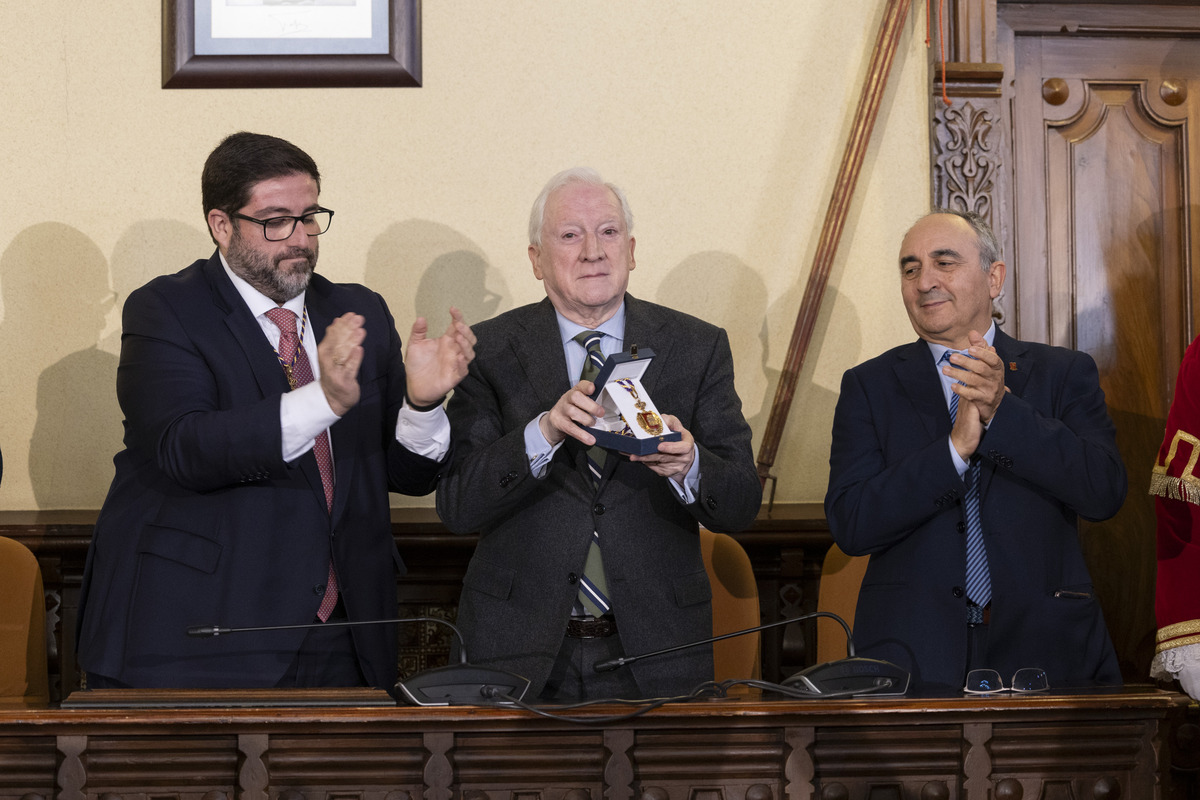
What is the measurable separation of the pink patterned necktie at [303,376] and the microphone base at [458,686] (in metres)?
0.56

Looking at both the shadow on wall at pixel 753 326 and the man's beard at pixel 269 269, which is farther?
the shadow on wall at pixel 753 326

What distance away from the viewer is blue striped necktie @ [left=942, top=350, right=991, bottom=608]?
8.00ft

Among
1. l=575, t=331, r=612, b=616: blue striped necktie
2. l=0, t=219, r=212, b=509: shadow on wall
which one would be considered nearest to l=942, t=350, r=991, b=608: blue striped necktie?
l=575, t=331, r=612, b=616: blue striped necktie

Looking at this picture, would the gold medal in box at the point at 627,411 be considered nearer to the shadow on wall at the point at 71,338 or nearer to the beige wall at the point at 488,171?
the beige wall at the point at 488,171

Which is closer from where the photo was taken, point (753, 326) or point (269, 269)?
point (269, 269)

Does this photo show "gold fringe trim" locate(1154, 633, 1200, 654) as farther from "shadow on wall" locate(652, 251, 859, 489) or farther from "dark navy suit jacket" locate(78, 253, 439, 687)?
"dark navy suit jacket" locate(78, 253, 439, 687)

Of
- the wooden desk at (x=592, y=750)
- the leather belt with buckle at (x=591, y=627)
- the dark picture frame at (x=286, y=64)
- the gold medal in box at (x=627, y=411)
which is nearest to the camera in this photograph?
the wooden desk at (x=592, y=750)

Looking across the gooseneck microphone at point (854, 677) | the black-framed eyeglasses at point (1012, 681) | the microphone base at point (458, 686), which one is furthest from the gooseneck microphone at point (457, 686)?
the black-framed eyeglasses at point (1012, 681)

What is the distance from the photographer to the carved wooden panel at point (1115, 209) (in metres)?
3.55

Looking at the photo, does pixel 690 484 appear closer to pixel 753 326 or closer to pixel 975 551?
pixel 975 551

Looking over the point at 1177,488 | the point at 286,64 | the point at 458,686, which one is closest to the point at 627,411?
the point at 458,686

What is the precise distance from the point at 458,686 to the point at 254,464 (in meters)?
0.65

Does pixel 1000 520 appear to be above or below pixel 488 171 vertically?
below

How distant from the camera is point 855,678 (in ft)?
6.26
